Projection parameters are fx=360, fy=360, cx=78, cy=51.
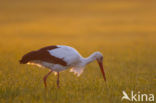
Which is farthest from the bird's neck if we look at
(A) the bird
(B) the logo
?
(B) the logo

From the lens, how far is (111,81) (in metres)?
11.1

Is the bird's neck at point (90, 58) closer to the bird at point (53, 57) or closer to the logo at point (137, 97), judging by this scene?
the bird at point (53, 57)

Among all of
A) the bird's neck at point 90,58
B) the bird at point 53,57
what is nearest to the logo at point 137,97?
the bird's neck at point 90,58

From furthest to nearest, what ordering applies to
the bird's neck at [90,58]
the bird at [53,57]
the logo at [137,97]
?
the bird's neck at [90,58], the bird at [53,57], the logo at [137,97]

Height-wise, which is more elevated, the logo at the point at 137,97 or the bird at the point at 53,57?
the bird at the point at 53,57

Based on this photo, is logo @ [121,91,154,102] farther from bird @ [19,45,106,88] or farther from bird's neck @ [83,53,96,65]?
bird @ [19,45,106,88]

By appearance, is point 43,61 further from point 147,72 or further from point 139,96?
point 147,72

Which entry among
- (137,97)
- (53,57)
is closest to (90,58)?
(53,57)

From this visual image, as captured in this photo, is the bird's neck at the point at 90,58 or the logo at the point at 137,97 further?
the bird's neck at the point at 90,58

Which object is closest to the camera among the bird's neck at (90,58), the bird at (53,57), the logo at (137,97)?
the logo at (137,97)

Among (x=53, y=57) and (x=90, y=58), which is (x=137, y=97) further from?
(x=53, y=57)

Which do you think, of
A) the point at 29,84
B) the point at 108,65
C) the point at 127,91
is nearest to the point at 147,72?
the point at 108,65

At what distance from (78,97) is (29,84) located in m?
2.12

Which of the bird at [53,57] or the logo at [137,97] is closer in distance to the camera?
the logo at [137,97]
